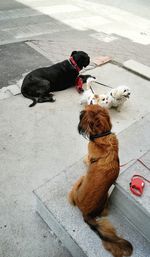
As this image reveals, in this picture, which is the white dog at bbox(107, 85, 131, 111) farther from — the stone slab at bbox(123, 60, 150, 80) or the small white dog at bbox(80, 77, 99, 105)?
the stone slab at bbox(123, 60, 150, 80)

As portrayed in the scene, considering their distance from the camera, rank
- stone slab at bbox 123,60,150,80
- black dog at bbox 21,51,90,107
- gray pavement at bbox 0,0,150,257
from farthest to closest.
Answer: stone slab at bbox 123,60,150,80
black dog at bbox 21,51,90,107
gray pavement at bbox 0,0,150,257

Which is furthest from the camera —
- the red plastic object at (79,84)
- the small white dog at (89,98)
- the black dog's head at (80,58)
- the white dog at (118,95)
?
the red plastic object at (79,84)

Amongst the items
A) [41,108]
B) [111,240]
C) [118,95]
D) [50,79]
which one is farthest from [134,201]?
[50,79]

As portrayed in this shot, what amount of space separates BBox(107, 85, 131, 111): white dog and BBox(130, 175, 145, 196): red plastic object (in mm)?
1773

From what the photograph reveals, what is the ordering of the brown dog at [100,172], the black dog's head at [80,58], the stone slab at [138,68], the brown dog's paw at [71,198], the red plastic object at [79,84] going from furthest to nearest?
the stone slab at [138,68] → the red plastic object at [79,84] → the black dog's head at [80,58] → the brown dog's paw at [71,198] → the brown dog at [100,172]

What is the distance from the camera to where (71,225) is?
2.28m

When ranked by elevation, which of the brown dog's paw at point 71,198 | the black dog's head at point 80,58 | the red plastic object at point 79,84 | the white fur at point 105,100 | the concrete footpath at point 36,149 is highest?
the black dog's head at point 80,58

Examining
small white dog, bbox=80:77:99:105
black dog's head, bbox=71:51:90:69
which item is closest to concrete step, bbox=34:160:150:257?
small white dog, bbox=80:77:99:105

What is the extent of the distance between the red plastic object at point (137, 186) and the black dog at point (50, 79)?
2.32 m

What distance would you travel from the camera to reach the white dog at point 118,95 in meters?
3.75

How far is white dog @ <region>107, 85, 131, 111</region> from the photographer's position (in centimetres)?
375

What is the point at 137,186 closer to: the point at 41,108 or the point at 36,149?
the point at 36,149

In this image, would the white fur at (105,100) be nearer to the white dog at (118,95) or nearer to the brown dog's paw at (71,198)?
the white dog at (118,95)

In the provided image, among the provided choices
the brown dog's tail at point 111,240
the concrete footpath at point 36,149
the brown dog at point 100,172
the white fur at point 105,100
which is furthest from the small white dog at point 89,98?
the brown dog's tail at point 111,240
